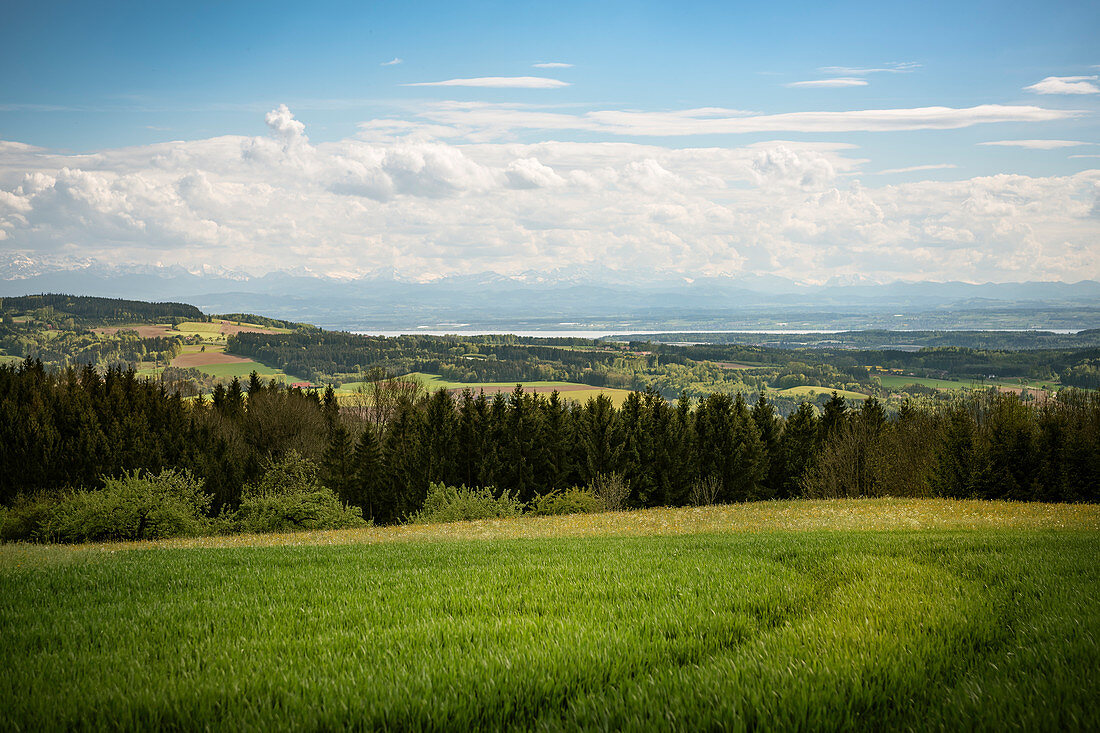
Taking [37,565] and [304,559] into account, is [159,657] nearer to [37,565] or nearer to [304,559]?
[304,559]

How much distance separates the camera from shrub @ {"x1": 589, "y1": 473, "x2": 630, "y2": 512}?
200 feet

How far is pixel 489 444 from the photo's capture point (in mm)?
75625

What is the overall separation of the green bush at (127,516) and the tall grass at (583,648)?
1319 inches

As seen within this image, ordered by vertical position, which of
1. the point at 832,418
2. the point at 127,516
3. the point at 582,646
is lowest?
the point at 127,516

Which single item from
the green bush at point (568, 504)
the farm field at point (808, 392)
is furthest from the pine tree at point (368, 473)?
the farm field at point (808, 392)

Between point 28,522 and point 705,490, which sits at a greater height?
point 28,522

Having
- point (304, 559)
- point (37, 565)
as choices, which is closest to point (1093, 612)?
point (304, 559)

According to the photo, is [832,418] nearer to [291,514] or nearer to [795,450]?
[795,450]

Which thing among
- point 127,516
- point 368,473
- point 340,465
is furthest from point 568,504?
point 127,516

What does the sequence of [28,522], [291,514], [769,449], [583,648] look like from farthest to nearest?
[769,449] < [28,522] < [291,514] < [583,648]

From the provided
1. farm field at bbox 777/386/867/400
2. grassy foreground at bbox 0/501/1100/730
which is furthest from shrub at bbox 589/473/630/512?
farm field at bbox 777/386/867/400

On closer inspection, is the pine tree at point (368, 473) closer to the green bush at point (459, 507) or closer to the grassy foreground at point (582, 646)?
the green bush at point (459, 507)

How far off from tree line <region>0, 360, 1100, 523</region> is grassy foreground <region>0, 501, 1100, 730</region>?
49982 millimetres

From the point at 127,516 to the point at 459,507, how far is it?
72.1 feet
